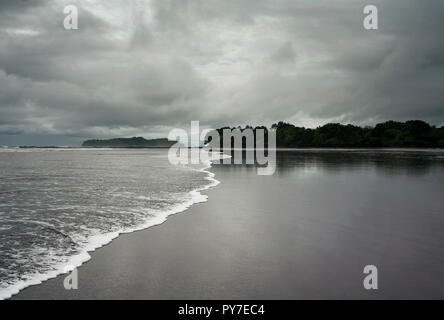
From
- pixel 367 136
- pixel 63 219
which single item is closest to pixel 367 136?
pixel 367 136

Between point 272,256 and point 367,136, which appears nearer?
point 272,256

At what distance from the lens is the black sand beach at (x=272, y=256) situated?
5.11 m

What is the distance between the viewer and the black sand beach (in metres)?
5.11

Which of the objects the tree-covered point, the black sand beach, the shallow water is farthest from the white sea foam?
the tree-covered point

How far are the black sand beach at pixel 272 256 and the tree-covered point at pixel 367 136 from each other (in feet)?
461

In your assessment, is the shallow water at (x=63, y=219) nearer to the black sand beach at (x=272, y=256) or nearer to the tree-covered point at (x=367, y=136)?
the black sand beach at (x=272, y=256)

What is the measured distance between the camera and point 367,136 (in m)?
151

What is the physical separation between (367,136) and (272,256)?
159 meters

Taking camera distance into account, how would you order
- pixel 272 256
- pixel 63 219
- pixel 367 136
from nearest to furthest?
1. pixel 272 256
2. pixel 63 219
3. pixel 367 136

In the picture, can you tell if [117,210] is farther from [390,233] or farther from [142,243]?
[390,233]

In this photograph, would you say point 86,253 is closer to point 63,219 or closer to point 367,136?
point 63,219

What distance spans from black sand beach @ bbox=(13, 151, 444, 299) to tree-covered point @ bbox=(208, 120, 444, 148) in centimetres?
14041

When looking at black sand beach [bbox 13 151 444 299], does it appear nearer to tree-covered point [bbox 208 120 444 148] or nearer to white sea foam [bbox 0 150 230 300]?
white sea foam [bbox 0 150 230 300]
